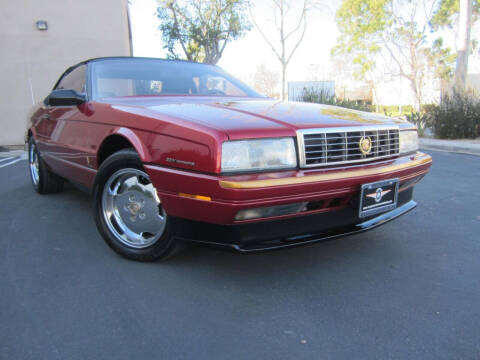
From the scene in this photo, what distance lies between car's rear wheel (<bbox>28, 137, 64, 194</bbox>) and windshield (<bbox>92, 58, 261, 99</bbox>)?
152 centimetres

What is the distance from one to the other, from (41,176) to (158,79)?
1942 millimetres

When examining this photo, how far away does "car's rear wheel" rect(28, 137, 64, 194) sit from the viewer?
3930 millimetres

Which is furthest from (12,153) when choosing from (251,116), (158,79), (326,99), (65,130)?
(326,99)

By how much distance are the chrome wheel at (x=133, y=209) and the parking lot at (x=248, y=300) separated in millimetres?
172

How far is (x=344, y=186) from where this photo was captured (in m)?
1.89

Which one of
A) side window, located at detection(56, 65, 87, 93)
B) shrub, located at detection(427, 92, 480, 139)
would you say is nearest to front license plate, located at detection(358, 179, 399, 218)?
side window, located at detection(56, 65, 87, 93)

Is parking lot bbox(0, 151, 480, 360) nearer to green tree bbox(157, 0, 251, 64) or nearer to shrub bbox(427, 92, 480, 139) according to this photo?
shrub bbox(427, 92, 480, 139)

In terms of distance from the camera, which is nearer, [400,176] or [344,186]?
[344,186]

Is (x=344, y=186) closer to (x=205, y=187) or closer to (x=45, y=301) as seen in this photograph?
(x=205, y=187)

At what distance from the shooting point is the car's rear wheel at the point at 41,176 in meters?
3.93

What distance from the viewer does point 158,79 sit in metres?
→ 3.01

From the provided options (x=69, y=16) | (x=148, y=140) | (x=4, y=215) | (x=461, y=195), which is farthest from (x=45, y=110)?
(x=69, y=16)

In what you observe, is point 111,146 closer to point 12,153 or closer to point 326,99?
point 12,153

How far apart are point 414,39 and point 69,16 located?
2358 cm
